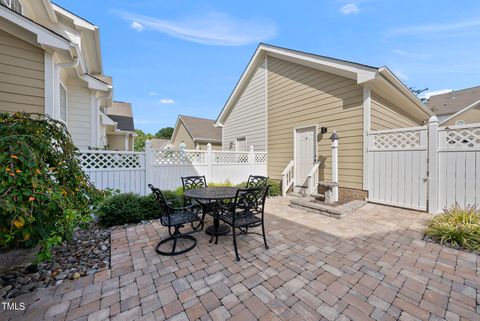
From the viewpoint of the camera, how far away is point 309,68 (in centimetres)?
696

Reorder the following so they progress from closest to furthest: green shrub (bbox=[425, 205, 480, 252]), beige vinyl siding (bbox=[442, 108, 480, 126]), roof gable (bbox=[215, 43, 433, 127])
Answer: green shrub (bbox=[425, 205, 480, 252]), roof gable (bbox=[215, 43, 433, 127]), beige vinyl siding (bbox=[442, 108, 480, 126])

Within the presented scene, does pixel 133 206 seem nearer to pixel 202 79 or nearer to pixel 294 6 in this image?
pixel 294 6

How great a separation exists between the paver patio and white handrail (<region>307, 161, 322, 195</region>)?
9.38 ft

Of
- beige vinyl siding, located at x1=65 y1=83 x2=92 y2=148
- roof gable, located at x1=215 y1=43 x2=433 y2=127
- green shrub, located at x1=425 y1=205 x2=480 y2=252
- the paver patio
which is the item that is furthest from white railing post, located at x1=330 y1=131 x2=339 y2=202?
beige vinyl siding, located at x1=65 y1=83 x2=92 y2=148

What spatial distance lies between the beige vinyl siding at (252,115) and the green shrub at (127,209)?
5274mm

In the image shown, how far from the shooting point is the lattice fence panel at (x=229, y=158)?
805cm

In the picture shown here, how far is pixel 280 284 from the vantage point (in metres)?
2.26

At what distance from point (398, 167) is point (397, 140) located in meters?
0.70

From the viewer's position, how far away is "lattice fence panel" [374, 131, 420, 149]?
4.92 m

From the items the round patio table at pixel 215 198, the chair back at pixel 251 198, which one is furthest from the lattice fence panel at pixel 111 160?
the chair back at pixel 251 198

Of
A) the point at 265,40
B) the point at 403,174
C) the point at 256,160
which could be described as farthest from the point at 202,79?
the point at 403,174

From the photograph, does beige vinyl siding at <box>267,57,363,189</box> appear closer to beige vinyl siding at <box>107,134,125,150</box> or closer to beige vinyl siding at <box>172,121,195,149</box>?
beige vinyl siding at <box>172,121,195,149</box>

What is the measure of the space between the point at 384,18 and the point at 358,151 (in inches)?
178

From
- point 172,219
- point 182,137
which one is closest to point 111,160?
point 172,219
